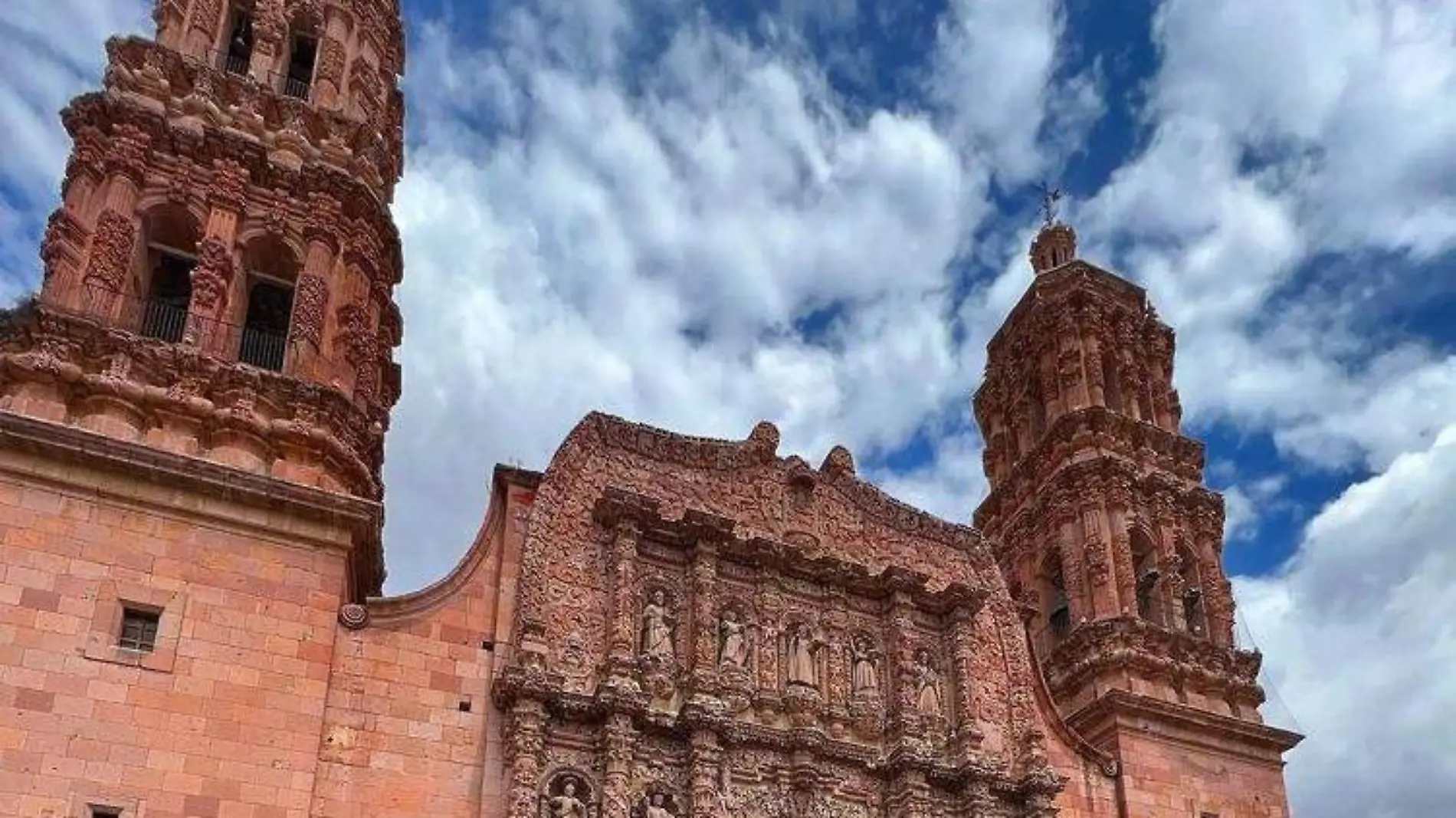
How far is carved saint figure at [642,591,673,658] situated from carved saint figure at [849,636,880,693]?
309cm

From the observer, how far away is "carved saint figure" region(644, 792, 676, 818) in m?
17.5

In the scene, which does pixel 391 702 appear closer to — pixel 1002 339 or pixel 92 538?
pixel 92 538

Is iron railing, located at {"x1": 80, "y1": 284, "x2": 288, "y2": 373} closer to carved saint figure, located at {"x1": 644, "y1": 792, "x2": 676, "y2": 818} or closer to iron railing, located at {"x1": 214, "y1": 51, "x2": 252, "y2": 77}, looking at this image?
iron railing, located at {"x1": 214, "y1": 51, "x2": 252, "y2": 77}

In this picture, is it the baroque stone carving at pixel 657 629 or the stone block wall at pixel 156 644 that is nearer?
the stone block wall at pixel 156 644

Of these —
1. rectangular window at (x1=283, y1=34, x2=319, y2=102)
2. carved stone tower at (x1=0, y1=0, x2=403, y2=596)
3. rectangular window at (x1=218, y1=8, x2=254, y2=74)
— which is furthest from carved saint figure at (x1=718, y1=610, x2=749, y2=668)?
rectangular window at (x1=218, y1=8, x2=254, y2=74)

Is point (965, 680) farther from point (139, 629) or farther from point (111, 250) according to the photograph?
point (111, 250)

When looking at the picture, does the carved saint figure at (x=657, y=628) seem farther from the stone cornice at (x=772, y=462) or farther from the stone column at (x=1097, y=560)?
the stone column at (x=1097, y=560)

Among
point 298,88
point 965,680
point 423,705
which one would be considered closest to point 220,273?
point 298,88

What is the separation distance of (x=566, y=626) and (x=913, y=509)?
7038 millimetres

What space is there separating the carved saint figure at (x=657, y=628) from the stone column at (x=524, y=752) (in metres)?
2.04

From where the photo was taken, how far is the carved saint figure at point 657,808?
17500mm

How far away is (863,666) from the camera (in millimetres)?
20625

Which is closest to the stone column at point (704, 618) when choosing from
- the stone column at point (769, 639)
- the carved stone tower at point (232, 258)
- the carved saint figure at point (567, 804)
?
the stone column at point (769, 639)

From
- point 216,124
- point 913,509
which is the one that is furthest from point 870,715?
point 216,124
